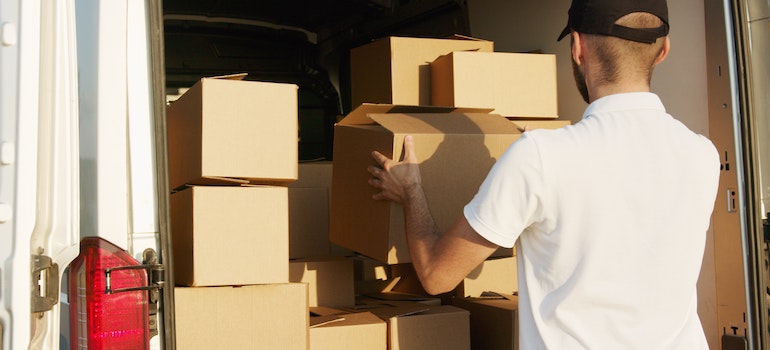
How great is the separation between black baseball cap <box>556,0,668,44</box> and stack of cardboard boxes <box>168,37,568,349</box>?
52 centimetres

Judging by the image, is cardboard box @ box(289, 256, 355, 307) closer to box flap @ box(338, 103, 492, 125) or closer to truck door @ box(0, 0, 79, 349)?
box flap @ box(338, 103, 492, 125)

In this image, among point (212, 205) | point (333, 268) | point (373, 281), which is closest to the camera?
point (212, 205)

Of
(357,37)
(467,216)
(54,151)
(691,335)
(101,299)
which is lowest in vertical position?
(691,335)

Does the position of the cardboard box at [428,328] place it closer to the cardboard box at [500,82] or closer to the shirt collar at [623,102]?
the cardboard box at [500,82]

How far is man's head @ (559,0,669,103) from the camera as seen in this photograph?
66.3 inches

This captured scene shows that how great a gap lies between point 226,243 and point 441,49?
43.0 inches

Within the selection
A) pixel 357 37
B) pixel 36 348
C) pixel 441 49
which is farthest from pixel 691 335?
pixel 357 37

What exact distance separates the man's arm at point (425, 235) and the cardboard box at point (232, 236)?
25 centimetres

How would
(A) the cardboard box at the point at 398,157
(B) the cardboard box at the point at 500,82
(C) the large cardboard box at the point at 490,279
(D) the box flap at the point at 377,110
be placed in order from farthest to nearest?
(C) the large cardboard box at the point at 490,279
(B) the cardboard box at the point at 500,82
(D) the box flap at the point at 377,110
(A) the cardboard box at the point at 398,157

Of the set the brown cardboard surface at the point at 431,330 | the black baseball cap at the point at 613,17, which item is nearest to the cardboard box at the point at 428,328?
the brown cardboard surface at the point at 431,330

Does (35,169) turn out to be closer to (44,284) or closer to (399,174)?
(44,284)

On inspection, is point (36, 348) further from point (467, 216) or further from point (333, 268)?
point (333, 268)

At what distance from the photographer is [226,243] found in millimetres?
1983

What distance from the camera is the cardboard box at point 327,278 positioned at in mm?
2592
